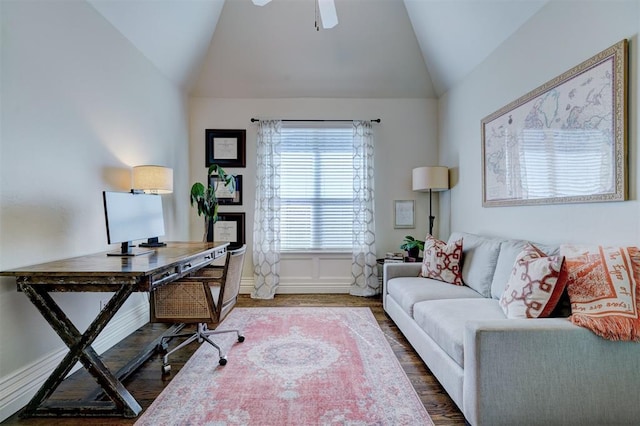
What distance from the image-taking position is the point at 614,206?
1.89m

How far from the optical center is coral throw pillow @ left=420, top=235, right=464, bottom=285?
3033 mm

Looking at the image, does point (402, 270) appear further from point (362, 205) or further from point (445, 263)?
point (362, 205)

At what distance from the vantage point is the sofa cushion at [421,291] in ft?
8.66

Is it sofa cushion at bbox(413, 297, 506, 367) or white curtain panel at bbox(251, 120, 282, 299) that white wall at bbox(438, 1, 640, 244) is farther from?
white curtain panel at bbox(251, 120, 282, 299)

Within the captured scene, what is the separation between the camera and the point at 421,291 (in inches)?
108

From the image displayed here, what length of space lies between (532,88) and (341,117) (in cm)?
243

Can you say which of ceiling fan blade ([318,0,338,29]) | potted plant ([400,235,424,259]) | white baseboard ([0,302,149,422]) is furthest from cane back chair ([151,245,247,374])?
potted plant ([400,235,424,259])

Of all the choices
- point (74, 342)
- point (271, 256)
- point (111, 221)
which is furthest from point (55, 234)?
point (271, 256)

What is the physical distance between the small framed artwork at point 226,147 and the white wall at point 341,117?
0.07 m

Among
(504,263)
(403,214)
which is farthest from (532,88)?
(403,214)

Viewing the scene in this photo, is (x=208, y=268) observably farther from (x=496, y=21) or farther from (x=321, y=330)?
(x=496, y=21)

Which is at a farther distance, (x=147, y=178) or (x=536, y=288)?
(x=147, y=178)

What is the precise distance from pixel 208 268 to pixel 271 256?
4.69 ft

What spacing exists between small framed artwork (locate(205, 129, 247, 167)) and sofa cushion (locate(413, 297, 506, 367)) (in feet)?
10.2
